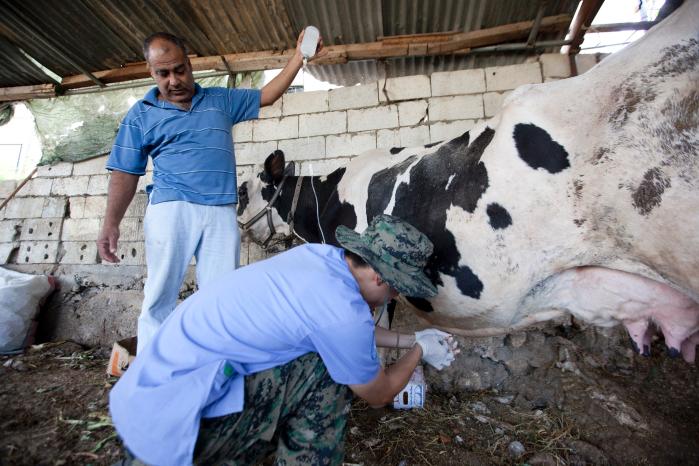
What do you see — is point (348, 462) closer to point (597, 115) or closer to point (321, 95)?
point (597, 115)

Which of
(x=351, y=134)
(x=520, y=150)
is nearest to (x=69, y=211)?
(x=351, y=134)

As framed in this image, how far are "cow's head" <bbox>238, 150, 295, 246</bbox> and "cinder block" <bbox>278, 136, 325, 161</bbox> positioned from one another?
443 millimetres

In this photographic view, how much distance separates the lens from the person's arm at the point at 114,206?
220 centimetres

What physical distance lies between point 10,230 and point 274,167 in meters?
3.43

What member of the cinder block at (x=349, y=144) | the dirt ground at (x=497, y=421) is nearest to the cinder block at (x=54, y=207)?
the dirt ground at (x=497, y=421)

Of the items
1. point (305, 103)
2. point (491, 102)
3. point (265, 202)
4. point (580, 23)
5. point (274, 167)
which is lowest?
point (265, 202)

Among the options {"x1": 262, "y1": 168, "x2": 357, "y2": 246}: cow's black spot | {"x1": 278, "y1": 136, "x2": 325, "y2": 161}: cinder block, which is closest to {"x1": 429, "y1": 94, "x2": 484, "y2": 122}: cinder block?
{"x1": 278, "y1": 136, "x2": 325, "y2": 161}: cinder block

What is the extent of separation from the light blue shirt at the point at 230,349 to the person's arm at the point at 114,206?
1214 mm

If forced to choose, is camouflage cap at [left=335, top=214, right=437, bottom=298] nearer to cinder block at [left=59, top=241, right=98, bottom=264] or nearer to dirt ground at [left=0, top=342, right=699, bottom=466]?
dirt ground at [left=0, top=342, right=699, bottom=466]

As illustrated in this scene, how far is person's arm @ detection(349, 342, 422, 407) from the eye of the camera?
4.35 feet

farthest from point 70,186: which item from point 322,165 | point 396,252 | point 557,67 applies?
point 557,67

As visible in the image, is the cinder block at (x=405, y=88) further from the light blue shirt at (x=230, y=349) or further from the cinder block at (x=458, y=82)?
the light blue shirt at (x=230, y=349)

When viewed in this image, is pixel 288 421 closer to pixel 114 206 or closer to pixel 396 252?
pixel 396 252

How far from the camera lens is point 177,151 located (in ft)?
7.32
